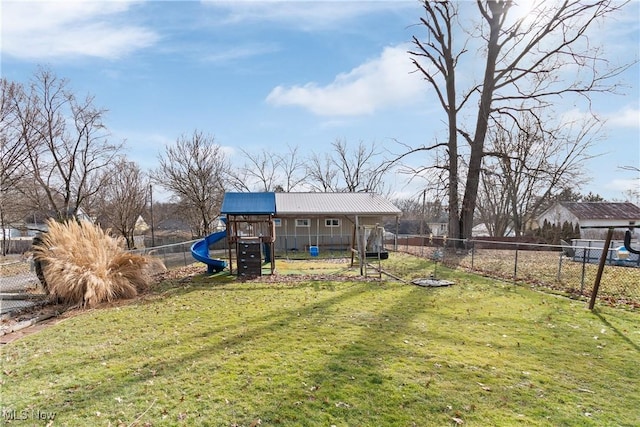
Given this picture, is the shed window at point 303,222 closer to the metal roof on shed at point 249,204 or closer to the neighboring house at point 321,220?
the neighboring house at point 321,220

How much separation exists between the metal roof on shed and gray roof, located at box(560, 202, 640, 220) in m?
28.4

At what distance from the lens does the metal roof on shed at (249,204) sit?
13.0 metres

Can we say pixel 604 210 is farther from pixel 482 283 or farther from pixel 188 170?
pixel 188 170

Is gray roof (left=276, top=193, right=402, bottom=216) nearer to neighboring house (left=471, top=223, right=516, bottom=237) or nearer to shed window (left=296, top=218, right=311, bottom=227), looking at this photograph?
shed window (left=296, top=218, right=311, bottom=227)

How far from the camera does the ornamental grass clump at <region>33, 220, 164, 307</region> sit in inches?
312

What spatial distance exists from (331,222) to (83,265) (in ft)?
62.1

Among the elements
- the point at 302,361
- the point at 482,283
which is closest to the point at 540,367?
the point at 302,361

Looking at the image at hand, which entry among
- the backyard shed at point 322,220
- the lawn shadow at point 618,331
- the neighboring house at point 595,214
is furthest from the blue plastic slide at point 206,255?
the neighboring house at point 595,214

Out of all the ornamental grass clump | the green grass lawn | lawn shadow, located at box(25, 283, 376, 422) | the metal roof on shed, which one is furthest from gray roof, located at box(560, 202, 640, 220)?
the ornamental grass clump

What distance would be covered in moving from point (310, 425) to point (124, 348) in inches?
132

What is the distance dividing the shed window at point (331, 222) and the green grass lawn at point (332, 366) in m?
18.3

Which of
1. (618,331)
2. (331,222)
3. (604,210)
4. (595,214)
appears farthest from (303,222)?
(604,210)

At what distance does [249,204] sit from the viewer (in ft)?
44.7

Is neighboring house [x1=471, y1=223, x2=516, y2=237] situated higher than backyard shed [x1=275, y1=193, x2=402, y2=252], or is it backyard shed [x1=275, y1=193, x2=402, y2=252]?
backyard shed [x1=275, y1=193, x2=402, y2=252]
